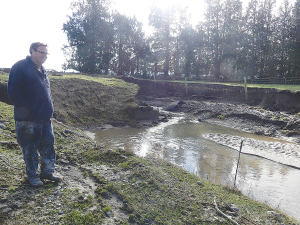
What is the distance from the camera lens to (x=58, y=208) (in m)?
2.91

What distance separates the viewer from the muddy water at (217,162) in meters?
5.41

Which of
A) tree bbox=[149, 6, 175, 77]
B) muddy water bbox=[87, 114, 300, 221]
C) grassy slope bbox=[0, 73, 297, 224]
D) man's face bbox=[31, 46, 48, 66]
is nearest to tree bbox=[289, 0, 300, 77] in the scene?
tree bbox=[149, 6, 175, 77]

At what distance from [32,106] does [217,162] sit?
665cm

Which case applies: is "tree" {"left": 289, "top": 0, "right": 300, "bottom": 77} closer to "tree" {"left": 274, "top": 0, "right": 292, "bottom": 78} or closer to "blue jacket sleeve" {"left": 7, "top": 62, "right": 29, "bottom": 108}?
"tree" {"left": 274, "top": 0, "right": 292, "bottom": 78}

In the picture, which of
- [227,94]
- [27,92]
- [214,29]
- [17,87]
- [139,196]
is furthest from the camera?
[214,29]

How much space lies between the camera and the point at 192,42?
37.7m

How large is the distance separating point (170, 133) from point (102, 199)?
958cm

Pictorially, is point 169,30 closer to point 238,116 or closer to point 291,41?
point 291,41

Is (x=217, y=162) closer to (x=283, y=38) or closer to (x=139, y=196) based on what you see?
(x=139, y=196)

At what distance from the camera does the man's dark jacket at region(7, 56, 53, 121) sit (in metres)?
3.02

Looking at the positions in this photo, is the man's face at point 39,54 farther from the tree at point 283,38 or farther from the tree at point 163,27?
the tree at point 163,27

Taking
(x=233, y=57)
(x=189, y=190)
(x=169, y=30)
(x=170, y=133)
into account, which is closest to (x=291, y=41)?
(x=233, y=57)

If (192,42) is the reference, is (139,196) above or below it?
below

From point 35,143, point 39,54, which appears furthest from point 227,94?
point 35,143
